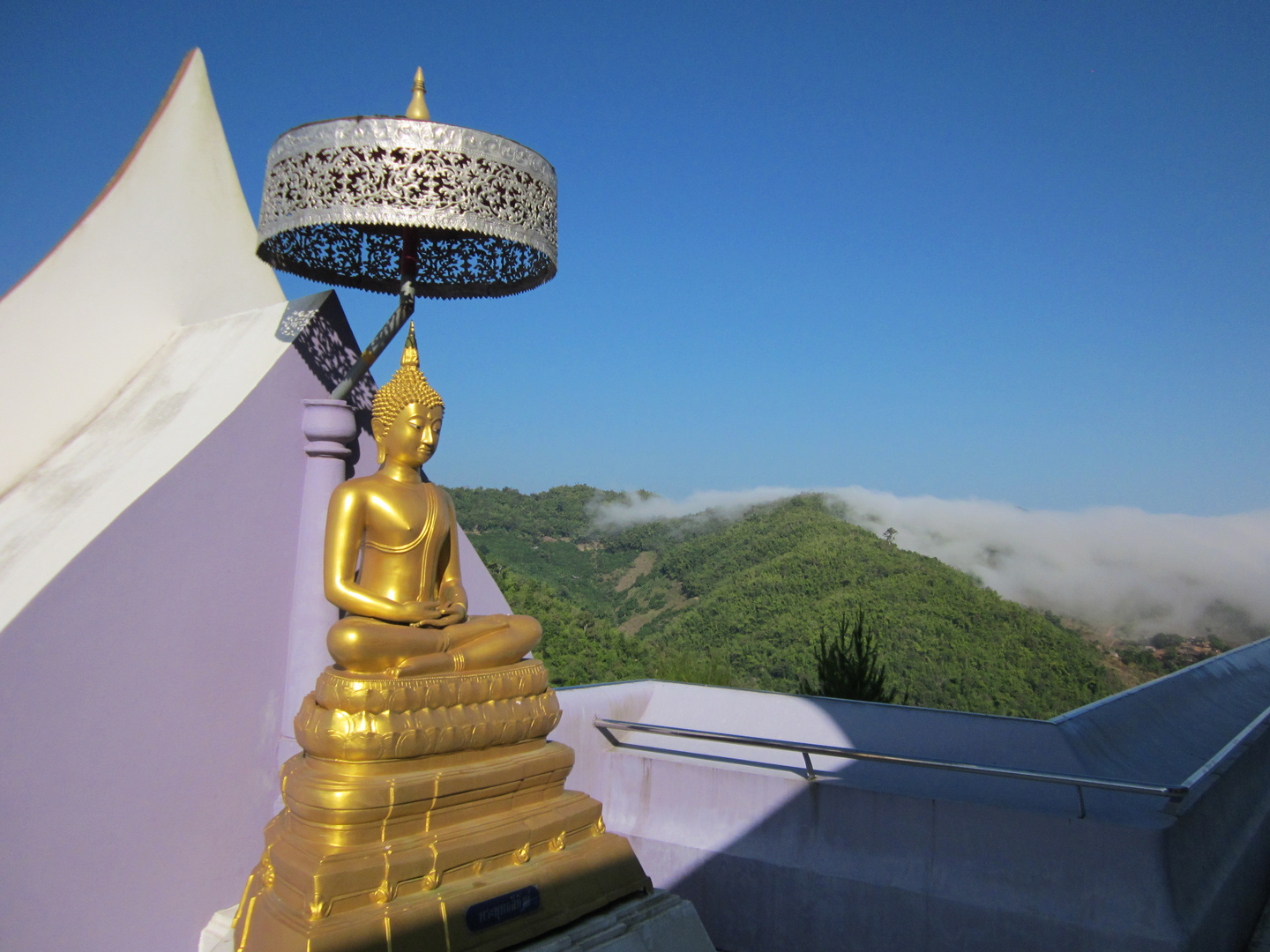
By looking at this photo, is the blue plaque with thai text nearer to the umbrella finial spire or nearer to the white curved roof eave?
the white curved roof eave

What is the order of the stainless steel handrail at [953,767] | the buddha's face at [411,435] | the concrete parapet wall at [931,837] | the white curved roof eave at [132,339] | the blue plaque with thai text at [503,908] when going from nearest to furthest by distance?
the blue plaque with thai text at [503,908], the stainless steel handrail at [953,767], the buddha's face at [411,435], the concrete parapet wall at [931,837], the white curved roof eave at [132,339]

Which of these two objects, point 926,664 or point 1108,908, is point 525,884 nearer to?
point 1108,908

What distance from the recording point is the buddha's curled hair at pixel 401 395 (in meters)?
4.06

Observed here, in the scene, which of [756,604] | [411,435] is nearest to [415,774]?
[411,435]

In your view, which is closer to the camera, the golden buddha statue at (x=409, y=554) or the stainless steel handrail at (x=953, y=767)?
the golden buddha statue at (x=409, y=554)

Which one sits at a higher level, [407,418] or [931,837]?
[407,418]

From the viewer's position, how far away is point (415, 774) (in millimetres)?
3400

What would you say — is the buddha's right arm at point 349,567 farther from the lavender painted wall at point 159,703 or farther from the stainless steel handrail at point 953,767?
the stainless steel handrail at point 953,767

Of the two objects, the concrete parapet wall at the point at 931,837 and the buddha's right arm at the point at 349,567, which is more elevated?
the buddha's right arm at the point at 349,567

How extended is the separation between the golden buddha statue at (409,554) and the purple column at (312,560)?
→ 3.15ft

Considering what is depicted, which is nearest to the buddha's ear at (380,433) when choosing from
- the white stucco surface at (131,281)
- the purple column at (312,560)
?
the purple column at (312,560)

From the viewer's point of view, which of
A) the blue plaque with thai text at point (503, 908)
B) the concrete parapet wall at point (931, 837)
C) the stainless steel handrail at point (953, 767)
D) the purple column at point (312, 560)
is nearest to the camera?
the blue plaque with thai text at point (503, 908)

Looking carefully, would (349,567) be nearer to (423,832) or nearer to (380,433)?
(380,433)

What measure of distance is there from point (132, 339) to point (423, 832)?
3875 millimetres
